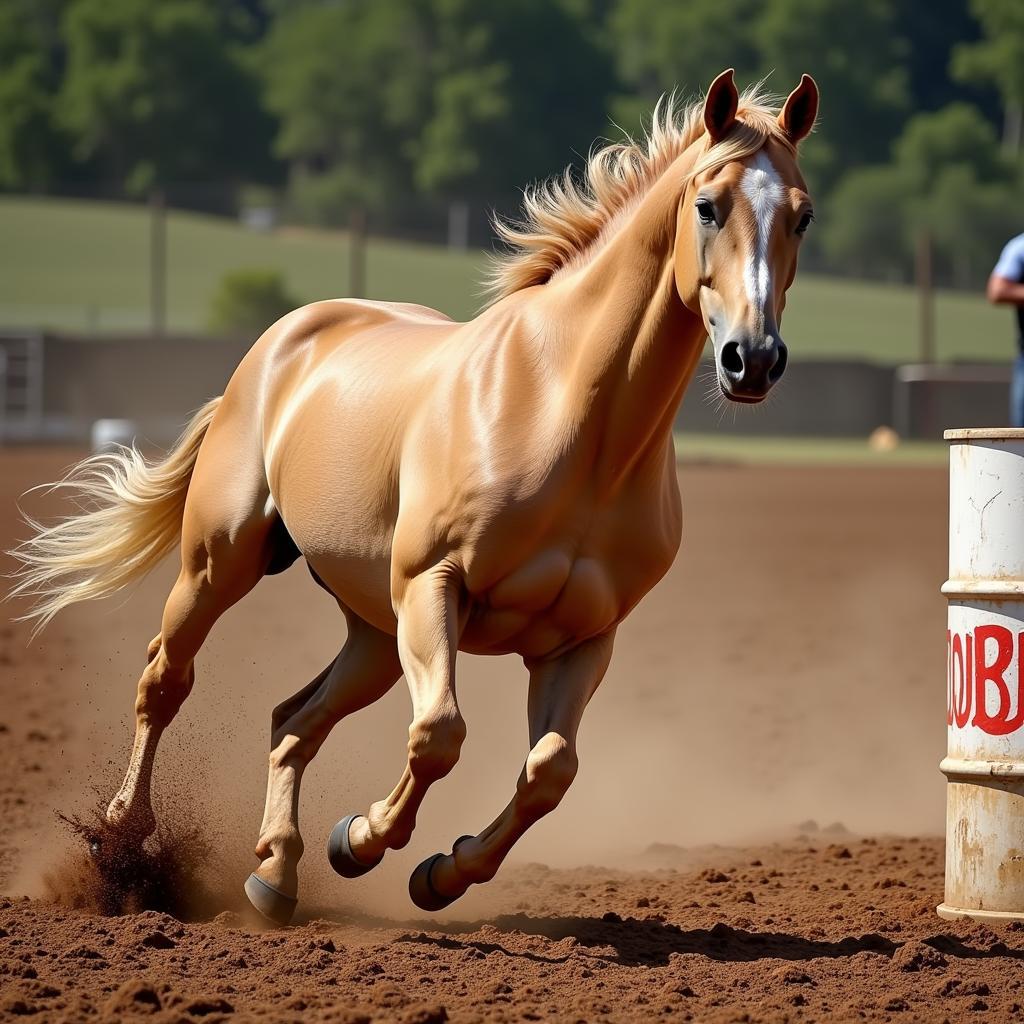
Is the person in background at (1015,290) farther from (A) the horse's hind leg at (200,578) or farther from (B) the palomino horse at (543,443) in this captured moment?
(A) the horse's hind leg at (200,578)

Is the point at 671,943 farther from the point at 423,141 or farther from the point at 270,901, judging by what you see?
the point at 423,141

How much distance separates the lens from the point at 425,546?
4.66 metres

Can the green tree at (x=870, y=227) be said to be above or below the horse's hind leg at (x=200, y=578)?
above

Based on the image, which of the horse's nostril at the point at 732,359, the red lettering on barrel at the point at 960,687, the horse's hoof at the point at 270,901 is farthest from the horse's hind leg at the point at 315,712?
the horse's nostril at the point at 732,359

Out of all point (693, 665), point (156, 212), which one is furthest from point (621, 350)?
point (156, 212)

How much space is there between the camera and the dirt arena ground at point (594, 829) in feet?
13.7

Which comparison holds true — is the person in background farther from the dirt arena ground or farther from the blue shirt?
the dirt arena ground

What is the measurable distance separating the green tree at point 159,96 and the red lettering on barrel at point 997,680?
220 ft

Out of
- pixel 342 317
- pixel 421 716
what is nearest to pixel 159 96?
pixel 342 317

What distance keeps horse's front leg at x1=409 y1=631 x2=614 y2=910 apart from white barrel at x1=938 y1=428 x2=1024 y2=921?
1.05 meters

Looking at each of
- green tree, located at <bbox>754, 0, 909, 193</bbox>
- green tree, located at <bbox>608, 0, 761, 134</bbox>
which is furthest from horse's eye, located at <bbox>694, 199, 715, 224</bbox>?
green tree, located at <bbox>608, 0, 761, 134</bbox>

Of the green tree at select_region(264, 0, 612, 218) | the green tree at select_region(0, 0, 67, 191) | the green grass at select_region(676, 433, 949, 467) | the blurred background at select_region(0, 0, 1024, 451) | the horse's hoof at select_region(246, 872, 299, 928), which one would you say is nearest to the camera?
the horse's hoof at select_region(246, 872, 299, 928)

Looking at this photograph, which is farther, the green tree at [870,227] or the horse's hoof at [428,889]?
the green tree at [870,227]

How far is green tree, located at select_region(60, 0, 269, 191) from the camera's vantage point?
71.6 meters
